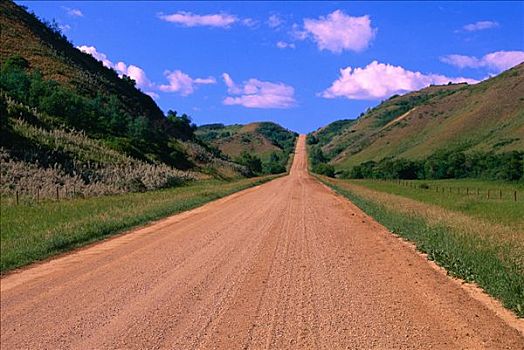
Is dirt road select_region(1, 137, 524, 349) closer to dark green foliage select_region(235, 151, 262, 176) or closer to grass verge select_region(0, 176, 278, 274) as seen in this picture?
grass verge select_region(0, 176, 278, 274)

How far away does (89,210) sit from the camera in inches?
891

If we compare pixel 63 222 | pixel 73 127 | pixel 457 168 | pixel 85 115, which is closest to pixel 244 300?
pixel 63 222

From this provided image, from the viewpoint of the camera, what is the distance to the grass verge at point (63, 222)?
13659mm

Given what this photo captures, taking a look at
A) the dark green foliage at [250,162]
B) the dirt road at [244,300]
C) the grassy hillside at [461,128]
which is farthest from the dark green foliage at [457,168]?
the dirt road at [244,300]

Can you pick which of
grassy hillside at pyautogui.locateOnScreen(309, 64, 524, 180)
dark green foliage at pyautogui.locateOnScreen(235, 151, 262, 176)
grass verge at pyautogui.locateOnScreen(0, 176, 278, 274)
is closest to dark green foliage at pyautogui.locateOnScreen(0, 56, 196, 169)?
grass verge at pyautogui.locateOnScreen(0, 176, 278, 274)

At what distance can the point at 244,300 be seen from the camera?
8.98 m

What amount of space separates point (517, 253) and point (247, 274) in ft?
17.9

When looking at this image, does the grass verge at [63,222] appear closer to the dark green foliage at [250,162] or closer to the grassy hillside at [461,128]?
the grassy hillside at [461,128]

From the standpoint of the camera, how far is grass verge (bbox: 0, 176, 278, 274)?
44.8ft

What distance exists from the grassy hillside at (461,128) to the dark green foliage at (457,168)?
3685 mm

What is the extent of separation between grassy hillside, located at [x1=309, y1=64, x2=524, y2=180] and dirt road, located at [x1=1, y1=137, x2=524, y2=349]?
239ft

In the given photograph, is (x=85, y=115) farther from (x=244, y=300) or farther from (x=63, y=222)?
(x=244, y=300)

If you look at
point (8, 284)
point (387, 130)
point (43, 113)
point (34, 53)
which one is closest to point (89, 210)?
point (8, 284)

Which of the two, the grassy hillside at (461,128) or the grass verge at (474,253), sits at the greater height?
the grassy hillside at (461,128)
